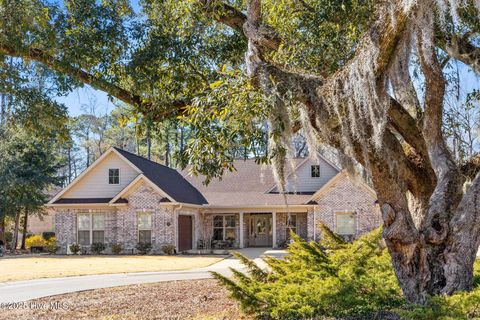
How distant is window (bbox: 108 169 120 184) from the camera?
23578 mm

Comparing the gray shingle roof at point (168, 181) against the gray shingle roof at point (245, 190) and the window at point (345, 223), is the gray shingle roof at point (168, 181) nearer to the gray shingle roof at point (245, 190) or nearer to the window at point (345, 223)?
the gray shingle roof at point (245, 190)

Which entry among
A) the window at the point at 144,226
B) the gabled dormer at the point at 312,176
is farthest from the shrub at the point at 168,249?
the gabled dormer at the point at 312,176

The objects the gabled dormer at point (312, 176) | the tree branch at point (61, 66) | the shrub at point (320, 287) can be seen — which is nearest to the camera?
the shrub at point (320, 287)

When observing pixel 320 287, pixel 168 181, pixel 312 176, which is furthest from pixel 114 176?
pixel 320 287

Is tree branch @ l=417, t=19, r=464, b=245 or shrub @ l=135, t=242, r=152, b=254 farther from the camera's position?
shrub @ l=135, t=242, r=152, b=254

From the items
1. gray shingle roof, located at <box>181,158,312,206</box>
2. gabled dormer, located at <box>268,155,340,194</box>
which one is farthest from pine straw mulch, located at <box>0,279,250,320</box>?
gabled dormer, located at <box>268,155,340,194</box>

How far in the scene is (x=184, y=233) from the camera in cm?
2378

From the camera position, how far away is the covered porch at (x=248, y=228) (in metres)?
25.2

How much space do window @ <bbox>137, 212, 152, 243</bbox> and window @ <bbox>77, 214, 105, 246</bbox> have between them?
75.6 inches

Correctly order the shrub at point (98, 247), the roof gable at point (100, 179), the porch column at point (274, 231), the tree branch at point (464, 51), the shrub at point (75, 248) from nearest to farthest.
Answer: the tree branch at point (464, 51) < the shrub at point (98, 247) < the shrub at point (75, 248) < the roof gable at point (100, 179) < the porch column at point (274, 231)

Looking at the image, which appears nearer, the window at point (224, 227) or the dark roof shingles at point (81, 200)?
the dark roof shingles at point (81, 200)

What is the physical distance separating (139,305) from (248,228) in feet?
60.0

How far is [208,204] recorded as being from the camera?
82.0ft

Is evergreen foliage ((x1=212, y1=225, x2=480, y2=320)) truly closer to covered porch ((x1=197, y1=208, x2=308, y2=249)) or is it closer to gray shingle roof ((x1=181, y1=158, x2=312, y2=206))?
gray shingle roof ((x1=181, y1=158, x2=312, y2=206))
